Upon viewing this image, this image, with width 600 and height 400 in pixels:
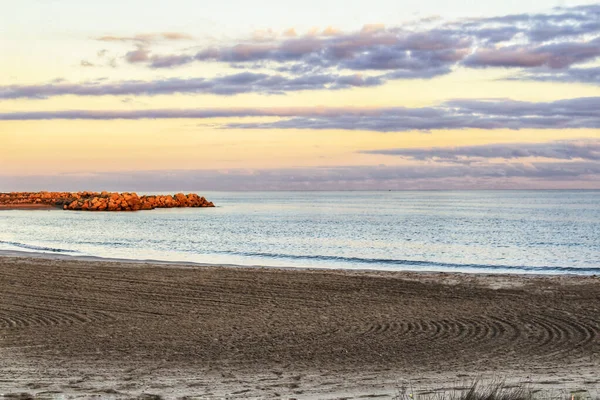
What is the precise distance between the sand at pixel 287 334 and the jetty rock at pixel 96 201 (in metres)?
69.1

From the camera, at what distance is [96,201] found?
85.4 m

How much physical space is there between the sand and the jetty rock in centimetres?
6911

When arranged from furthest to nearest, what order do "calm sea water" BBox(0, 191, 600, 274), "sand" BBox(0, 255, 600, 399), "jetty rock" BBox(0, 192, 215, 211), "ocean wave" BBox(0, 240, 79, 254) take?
1. "jetty rock" BBox(0, 192, 215, 211)
2. "ocean wave" BBox(0, 240, 79, 254)
3. "calm sea water" BBox(0, 191, 600, 274)
4. "sand" BBox(0, 255, 600, 399)

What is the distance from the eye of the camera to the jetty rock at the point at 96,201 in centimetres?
8656

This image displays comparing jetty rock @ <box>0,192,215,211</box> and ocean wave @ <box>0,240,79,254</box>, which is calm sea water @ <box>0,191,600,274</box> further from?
jetty rock @ <box>0,192,215,211</box>

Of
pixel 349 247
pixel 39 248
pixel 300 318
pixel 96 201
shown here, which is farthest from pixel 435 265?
pixel 96 201

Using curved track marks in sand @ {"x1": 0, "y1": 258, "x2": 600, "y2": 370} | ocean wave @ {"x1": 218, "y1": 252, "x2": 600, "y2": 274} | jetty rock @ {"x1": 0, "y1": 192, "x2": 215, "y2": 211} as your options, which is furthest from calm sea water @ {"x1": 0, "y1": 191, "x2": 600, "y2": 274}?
jetty rock @ {"x1": 0, "y1": 192, "x2": 215, "y2": 211}

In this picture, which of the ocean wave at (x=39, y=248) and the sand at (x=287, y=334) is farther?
the ocean wave at (x=39, y=248)

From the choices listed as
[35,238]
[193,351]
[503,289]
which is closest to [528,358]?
[193,351]

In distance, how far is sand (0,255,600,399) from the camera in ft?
27.2

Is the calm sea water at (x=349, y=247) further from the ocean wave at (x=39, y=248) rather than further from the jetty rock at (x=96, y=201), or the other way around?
the jetty rock at (x=96, y=201)

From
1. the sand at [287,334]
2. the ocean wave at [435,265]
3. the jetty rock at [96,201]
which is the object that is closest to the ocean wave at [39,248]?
the ocean wave at [435,265]

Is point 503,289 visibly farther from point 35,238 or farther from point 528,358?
point 35,238

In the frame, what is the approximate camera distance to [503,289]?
57.8ft
